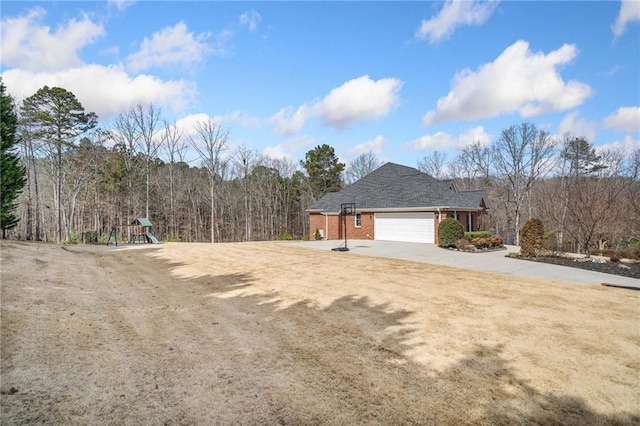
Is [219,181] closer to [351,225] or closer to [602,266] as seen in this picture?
[351,225]

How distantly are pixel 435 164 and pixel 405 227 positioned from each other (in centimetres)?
2845

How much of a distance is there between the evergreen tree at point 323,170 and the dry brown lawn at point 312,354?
33758mm

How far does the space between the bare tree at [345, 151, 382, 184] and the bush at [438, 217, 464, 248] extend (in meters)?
30.0

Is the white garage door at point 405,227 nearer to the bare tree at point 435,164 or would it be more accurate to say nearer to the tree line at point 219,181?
the tree line at point 219,181

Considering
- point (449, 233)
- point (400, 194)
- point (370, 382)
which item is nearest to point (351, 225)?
point (400, 194)

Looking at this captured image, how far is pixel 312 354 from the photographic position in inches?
178

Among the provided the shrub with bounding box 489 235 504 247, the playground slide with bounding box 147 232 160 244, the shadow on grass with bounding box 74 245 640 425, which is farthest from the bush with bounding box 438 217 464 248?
the playground slide with bounding box 147 232 160 244

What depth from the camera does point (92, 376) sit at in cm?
358

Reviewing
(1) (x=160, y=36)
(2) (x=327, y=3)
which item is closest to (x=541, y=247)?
(2) (x=327, y=3)

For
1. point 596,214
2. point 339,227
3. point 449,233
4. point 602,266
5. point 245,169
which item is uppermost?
point 245,169

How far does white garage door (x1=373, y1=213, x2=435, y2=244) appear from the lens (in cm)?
2161

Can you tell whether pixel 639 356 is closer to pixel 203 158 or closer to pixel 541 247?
pixel 541 247

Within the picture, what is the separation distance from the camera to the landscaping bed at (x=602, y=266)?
11.6 m

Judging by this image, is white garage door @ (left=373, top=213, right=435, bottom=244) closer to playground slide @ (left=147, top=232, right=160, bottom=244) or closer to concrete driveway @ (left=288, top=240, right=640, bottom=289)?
concrete driveway @ (left=288, top=240, right=640, bottom=289)
